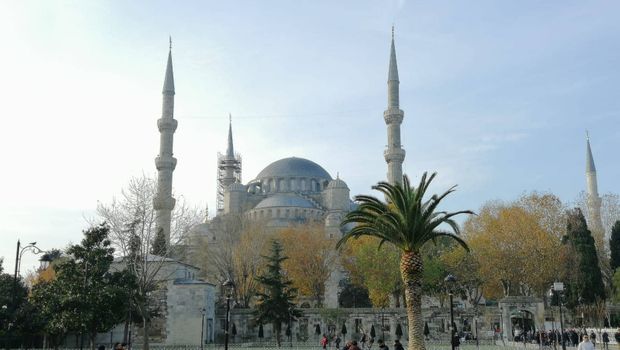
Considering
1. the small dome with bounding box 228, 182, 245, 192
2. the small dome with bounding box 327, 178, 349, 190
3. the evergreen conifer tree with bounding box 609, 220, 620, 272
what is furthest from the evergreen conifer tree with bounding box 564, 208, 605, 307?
the small dome with bounding box 228, 182, 245, 192

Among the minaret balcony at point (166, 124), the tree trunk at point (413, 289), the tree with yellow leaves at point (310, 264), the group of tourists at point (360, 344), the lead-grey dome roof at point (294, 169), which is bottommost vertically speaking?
the group of tourists at point (360, 344)

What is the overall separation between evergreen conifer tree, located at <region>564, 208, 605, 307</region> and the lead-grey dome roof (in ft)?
139

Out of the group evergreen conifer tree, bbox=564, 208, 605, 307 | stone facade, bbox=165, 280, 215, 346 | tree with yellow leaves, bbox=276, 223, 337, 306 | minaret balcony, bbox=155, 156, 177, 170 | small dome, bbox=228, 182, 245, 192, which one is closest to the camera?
stone facade, bbox=165, 280, 215, 346

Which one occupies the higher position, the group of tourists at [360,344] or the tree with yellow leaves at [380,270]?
the tree with yellow leaves at [380,270]

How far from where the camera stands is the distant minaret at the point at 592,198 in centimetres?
4500

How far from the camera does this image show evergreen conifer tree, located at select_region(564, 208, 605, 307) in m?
34.1

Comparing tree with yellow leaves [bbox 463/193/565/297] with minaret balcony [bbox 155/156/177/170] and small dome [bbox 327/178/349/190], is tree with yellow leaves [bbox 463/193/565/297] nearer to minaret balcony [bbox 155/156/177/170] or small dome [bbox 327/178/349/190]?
minaret balcony [bbox 155/156/177/170]

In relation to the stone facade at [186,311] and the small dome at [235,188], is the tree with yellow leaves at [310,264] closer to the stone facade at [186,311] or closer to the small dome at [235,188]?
the stone facade at [186,311]

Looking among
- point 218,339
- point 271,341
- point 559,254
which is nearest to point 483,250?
point 559,254

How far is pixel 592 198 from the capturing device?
2019 inches

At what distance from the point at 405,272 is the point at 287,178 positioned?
2237 inches

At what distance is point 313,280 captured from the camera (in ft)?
143

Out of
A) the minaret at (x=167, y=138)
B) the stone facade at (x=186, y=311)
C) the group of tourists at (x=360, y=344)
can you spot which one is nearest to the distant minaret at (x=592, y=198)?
the group of tourists at (x=360, y=344)

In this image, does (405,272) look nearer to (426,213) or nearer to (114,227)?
(426,213)
